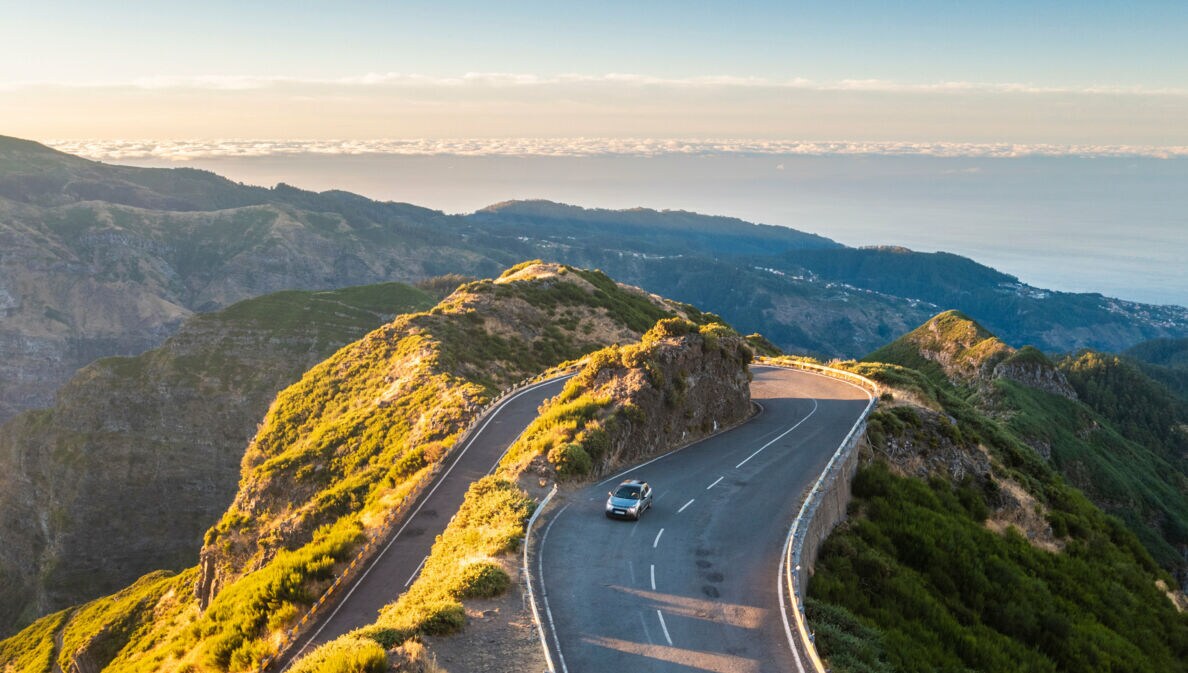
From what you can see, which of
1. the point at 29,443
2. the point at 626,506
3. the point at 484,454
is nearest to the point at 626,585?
the point at 626,506

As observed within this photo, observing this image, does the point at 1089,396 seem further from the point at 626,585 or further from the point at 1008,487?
the point at 626,585

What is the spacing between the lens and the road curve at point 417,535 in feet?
62.6

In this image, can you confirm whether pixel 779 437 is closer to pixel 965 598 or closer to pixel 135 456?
pixel 965 598

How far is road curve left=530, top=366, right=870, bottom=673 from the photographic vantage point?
1477cm

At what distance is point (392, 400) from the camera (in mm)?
45125

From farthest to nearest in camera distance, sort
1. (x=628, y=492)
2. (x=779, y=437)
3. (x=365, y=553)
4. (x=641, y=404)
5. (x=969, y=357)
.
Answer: (x=969, y=357) < (x=779, y=437) < (x=641, y=404) < (x=365, y=553) < (x=628, y=492)

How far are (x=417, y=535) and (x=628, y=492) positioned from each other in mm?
8149

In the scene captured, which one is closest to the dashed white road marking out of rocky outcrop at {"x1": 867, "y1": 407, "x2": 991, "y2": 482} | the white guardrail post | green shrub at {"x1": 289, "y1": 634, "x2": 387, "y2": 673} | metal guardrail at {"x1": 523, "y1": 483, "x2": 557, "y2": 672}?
metal guardrail at {"x1": 523, "y1": 483, "x2": 557, "y2": 672}

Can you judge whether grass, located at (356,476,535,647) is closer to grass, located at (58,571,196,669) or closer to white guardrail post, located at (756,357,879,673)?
white guardrail post, located at (756,357,879,673)

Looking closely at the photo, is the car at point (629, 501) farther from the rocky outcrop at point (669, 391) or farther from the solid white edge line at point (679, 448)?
the rocky outcrop at point (669, 391)

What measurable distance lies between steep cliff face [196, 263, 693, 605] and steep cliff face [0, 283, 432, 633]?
50894mm

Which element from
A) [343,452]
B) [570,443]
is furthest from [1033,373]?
[343,452]

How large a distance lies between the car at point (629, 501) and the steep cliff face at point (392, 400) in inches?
434

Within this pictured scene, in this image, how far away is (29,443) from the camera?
4213 inches
